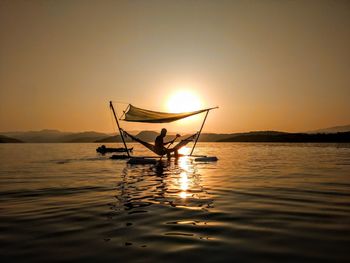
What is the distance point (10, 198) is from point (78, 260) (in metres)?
7.81

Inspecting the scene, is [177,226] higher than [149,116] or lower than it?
lower

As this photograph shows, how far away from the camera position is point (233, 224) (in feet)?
22.6

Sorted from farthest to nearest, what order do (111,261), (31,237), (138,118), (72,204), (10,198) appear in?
(138,118) → (10,198) → (72,204) → (31,237) → (111,261)

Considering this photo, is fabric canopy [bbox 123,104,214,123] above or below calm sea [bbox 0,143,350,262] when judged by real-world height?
above

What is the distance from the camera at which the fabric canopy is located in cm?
2732

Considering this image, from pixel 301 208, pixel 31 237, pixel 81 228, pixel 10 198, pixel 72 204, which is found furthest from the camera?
pixel 10 198

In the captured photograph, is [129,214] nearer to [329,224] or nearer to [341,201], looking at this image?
[329,224]

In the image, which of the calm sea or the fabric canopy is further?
the fabric canopy

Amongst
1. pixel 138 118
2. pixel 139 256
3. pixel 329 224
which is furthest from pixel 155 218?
pixel 138 118

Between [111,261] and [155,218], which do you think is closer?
[111,261]

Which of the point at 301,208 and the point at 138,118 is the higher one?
the point at 138,118

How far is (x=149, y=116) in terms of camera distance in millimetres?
27547

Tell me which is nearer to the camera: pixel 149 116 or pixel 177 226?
pixel 177 226

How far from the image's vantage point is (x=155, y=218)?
7.57m
